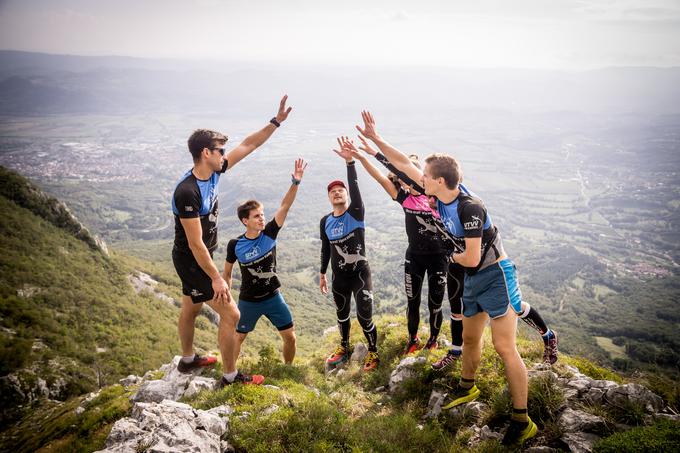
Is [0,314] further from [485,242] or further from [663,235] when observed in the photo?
[663,235]

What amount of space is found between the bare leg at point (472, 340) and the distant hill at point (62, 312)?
A: 1301 inches

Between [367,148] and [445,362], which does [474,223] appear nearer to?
[367,148]

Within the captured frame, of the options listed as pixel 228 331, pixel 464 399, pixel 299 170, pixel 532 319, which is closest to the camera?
pixel 464 399

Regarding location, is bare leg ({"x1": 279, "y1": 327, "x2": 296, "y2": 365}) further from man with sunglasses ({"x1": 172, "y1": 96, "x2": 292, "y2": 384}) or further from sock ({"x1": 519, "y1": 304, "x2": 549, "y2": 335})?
sock ({"x1": 519, "y1": 304, "x2": 549, "y2": 335})

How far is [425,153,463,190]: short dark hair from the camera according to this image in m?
3.96

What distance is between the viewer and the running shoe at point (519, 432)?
3846mm

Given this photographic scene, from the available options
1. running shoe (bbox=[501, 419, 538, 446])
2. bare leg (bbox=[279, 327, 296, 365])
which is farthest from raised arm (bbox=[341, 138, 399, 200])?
running shoe (bbox=[501, 419, 538, 446])

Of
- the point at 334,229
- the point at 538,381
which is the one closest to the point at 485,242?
the point at 538,381

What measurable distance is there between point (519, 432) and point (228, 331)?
4.23 meters

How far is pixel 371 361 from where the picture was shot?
692cm

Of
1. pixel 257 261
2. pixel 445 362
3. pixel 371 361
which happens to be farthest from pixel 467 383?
pixel 257 261

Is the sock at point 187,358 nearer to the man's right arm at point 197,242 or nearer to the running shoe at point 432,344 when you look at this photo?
the man's right arm at point 197,242

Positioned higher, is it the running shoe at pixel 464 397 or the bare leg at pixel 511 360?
the bare leg at pixel 511 360

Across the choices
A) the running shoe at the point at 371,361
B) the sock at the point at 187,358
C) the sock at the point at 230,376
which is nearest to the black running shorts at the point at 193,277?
the sock at the point at 230,376
